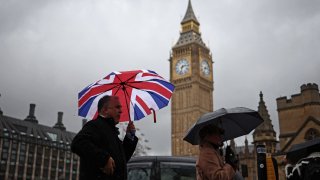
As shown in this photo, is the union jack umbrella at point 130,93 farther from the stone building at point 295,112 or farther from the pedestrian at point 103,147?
the stone building at point 295,112

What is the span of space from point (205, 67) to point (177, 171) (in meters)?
83.3

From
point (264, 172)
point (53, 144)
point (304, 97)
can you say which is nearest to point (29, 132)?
point (53, 144)

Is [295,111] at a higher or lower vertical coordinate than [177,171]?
higher

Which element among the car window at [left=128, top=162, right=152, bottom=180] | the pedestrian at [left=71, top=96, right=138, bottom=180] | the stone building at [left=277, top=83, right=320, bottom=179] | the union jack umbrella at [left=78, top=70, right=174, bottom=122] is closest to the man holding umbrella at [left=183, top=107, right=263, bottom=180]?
the union jack umbrella at [left=78, top=70, right=174, bottom=122]

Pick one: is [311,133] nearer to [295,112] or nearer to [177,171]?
[295,112]

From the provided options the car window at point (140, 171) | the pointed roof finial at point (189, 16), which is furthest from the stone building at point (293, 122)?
the pointed roof finial at point (189, 16)

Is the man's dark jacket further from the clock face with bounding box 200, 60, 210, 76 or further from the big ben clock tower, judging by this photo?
the clock face with bounding box 200, 60, 210, 76

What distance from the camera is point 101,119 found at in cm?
412

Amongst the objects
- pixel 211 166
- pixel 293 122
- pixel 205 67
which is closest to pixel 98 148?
pixel 211 166

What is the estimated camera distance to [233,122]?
6000mm

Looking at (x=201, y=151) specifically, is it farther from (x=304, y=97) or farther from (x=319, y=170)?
(x=304, y=97)

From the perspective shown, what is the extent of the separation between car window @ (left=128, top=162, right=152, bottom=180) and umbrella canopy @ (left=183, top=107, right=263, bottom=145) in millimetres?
877

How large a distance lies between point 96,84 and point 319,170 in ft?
10.7

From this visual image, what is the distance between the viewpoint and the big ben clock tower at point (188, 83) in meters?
82.4
